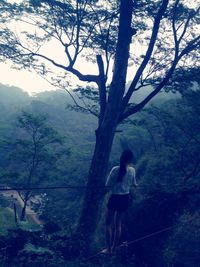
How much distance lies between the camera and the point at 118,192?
5.42 m

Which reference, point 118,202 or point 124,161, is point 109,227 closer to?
point 118,202

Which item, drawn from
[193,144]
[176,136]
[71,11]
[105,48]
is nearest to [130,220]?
[105,48]

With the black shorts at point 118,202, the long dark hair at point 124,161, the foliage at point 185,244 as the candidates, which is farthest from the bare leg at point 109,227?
the foliage at point 185,244

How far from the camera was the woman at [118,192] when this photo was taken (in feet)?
17.5

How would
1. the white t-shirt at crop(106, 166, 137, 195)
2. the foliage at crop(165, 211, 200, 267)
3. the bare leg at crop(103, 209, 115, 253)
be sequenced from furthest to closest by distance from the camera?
the foliage at crop(165, 211, 200, 267) < the bare leg at crop(103, 209, 115, 253) < the white t-shirt at crop(106, 166, 137, 195)

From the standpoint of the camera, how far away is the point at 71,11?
8.29m

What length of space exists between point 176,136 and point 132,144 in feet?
53.9

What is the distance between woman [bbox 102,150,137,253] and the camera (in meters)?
5.32

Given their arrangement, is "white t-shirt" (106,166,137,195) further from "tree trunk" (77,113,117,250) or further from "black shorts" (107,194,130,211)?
"tree trunk" (77,113,117,250)

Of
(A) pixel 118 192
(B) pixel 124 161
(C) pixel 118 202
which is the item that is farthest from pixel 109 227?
(B) pixel 124 161

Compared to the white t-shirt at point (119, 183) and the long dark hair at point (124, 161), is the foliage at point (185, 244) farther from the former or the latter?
the long dark hair at point (124, 161)

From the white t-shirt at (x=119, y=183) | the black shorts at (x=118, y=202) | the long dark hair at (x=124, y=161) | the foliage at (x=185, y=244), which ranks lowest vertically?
the foliage at (x=185, y=244)

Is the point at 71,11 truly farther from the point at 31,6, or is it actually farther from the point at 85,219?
the point at 85,219

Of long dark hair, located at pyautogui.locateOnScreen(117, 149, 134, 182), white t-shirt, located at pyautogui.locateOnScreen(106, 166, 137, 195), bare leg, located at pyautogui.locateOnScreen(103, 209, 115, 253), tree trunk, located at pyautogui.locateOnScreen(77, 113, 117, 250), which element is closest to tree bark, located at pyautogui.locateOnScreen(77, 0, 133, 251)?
tree trunk, located at pyautogui.locateOnScreen(77, 113, 117, 250)
